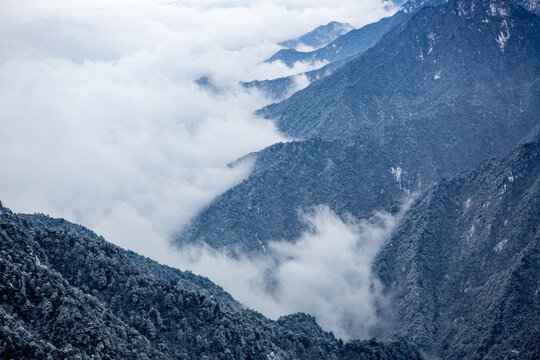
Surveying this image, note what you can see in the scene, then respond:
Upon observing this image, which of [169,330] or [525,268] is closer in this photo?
[169,330]

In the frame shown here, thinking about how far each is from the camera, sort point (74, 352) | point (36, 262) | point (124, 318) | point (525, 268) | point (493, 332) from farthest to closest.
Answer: point (525, 268), point (493, 332), point (124, 318), point (36, 262), point (74, 352)

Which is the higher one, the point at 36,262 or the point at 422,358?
the point at 422,358

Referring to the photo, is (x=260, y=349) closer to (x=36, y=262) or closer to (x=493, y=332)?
(x=36, y=262)

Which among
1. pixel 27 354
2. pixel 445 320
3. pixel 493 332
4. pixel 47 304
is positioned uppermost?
pixel 445 320

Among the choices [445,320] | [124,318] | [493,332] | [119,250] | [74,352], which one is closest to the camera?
[74,352]

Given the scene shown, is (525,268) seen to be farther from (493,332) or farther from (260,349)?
(260,349)

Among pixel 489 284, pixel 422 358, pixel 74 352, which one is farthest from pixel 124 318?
pixel 489 284
